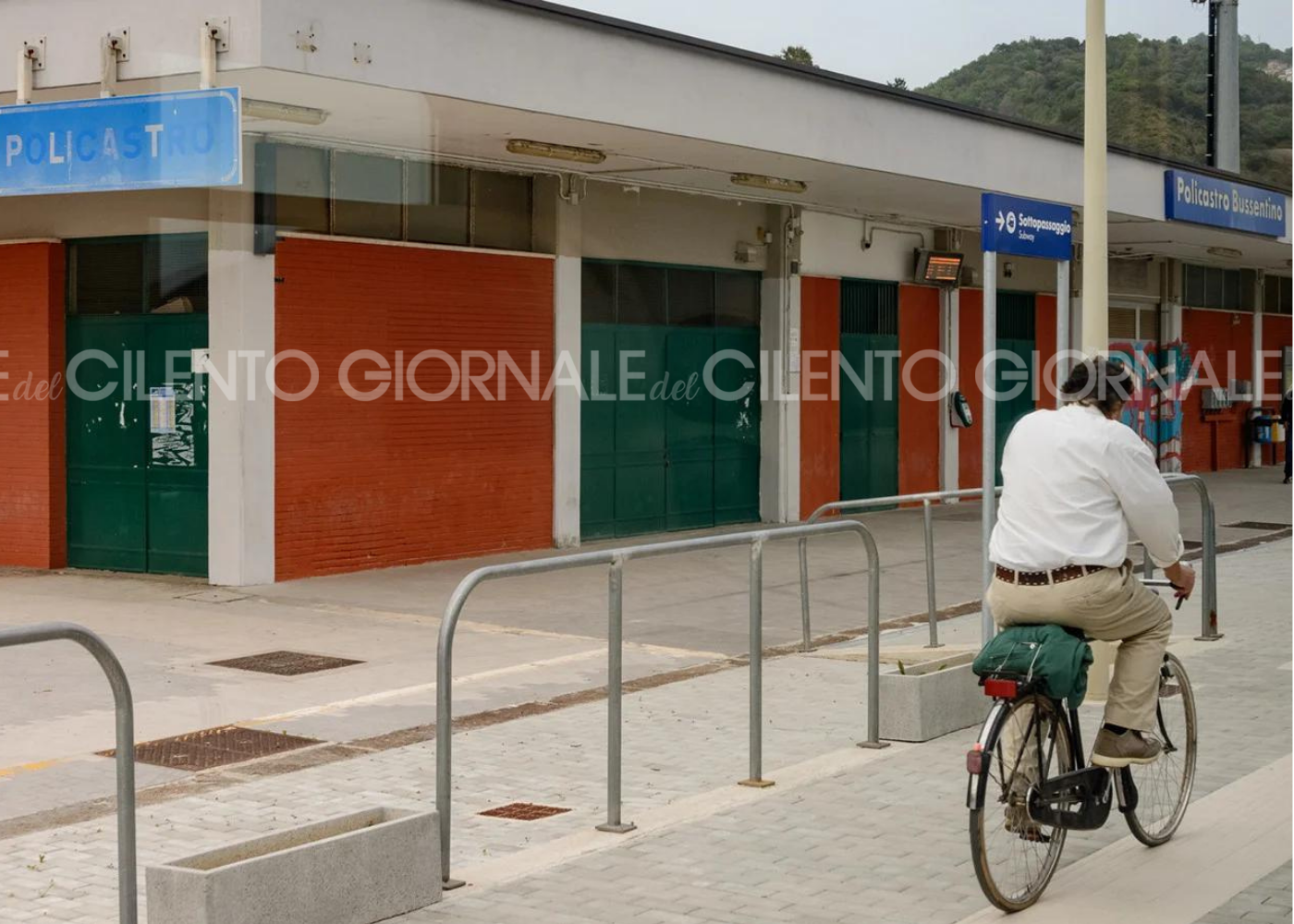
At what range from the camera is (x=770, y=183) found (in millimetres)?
18031

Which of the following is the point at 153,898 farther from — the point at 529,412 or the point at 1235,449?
the point at 1235,449

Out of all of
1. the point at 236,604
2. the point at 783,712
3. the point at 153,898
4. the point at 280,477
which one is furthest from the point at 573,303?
the point at 153,898

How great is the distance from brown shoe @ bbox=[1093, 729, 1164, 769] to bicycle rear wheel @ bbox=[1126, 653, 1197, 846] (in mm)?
323

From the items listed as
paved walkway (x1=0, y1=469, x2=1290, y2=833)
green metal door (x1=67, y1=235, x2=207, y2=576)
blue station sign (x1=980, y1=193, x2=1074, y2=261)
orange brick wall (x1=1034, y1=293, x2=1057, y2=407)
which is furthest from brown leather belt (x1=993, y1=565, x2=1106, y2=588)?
orange brick wall (x1=1034, y1=293, x2=1057, y2=407)

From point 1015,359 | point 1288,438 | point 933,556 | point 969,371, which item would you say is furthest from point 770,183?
point 1288,438

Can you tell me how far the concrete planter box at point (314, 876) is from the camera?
495 cm

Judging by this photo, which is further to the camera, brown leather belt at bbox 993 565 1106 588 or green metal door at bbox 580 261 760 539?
green metal door at bbox 580 261 760 539

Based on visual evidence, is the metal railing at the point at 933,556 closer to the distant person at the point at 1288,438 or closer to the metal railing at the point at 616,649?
the metal railing at the point at 616,649

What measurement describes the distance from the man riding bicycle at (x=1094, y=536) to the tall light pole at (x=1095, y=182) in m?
3.26

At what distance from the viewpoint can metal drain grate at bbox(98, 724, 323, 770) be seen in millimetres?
8070

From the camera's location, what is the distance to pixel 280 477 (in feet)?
46.7

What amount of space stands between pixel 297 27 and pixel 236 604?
4302 mm

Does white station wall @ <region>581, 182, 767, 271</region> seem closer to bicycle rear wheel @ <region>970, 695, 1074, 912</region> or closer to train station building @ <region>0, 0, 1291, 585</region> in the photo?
train station building @ <region>0, 0, 1291, 585</region>

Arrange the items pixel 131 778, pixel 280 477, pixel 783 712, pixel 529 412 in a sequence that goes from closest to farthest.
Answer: pixel 131 778 < pixel 783 712 < pixel 280 477 < pixel 529 412
